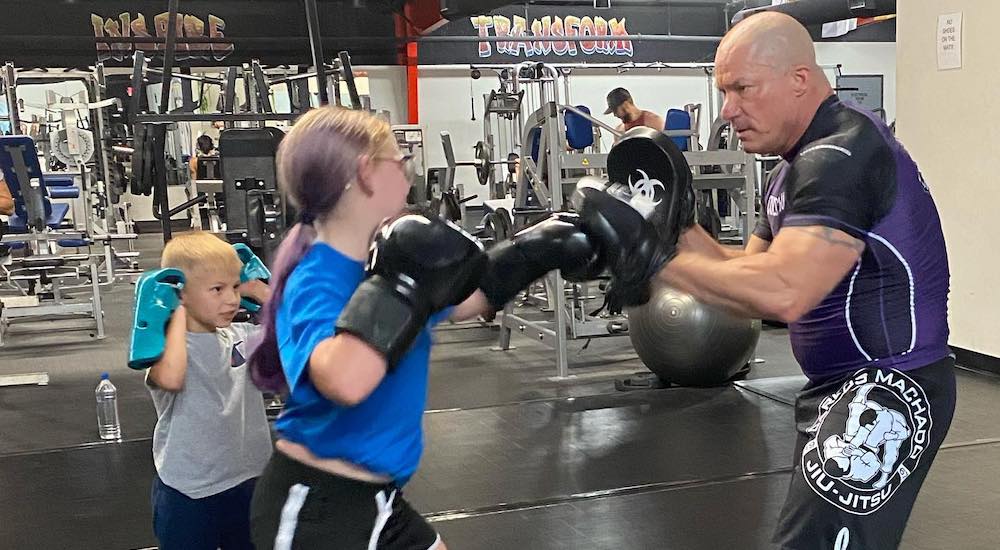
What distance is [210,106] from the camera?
12.4m

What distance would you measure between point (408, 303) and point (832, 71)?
Result: 13947 mm

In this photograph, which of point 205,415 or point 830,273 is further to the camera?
point 205,415

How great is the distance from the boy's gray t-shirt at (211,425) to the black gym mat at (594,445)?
4.11 feet

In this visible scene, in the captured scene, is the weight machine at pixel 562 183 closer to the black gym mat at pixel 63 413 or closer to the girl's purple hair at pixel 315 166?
the black gym mat at pixel 63 413

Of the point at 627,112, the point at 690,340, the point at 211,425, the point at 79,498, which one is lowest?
the point at 79,498

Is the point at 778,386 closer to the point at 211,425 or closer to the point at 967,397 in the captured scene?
the point at 967,397

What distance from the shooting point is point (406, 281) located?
3.90ft

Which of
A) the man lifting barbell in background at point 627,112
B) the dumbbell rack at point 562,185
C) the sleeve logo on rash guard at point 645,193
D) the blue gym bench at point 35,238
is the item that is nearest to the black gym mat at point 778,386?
the dumbbell rack at point 562,185

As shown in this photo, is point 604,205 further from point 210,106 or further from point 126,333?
point 210,106

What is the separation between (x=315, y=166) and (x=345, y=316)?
0.82 feet

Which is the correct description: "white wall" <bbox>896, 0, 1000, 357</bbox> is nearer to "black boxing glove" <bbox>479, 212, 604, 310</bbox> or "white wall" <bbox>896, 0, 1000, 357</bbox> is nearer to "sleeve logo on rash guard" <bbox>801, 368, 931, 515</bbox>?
"sleeve logo on rash guard" <bbox>801, 368, 931, 515</bbox>

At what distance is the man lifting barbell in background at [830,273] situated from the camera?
1510mm

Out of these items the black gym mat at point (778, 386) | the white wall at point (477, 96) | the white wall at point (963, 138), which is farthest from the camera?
the white wall at point (477, 96)

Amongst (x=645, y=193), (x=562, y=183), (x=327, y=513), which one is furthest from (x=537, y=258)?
(x=562, y=183)
